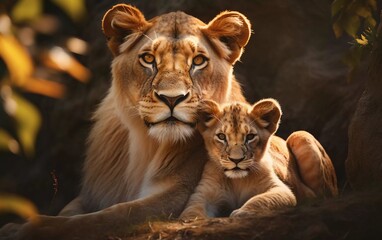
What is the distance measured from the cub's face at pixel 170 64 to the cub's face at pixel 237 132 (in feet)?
0.52

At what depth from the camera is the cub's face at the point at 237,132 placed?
5711mm

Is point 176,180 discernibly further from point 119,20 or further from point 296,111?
point 296,111

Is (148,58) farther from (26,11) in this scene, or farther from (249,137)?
(26,11)

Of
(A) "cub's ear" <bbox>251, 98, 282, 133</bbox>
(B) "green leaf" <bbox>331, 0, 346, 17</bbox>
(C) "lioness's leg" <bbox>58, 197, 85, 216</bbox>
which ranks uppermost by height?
(B) "green leaf" <bbox>331, 0, 346, 17</bbox>

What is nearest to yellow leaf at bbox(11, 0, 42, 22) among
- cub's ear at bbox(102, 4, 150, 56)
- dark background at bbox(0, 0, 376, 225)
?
cub's ear at bbox(102, 4, 150, 56)

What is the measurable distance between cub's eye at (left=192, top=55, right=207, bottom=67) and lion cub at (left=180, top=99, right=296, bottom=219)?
1.40ft

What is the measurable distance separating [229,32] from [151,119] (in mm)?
1274

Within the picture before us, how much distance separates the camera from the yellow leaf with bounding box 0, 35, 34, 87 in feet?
5.97

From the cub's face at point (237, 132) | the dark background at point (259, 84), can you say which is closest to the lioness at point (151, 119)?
the cub's face at point (237, 132)

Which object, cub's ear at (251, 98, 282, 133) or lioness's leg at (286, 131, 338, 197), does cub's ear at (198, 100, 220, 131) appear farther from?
lioness's leg at (286, 131, 338, 197)

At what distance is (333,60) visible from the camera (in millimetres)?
8781

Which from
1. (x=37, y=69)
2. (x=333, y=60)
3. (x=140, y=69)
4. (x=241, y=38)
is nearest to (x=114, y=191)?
(x=140, y=69)

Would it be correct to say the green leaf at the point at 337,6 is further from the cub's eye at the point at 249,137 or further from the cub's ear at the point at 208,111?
the cub's ear at the point at 208,111

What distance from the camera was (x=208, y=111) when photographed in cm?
597
